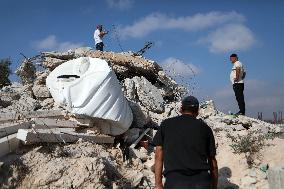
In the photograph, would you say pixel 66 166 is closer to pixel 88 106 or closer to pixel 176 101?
pixel 88 106

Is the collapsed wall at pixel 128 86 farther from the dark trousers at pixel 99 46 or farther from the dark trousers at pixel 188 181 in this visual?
the dark trousers at pixel 188 181

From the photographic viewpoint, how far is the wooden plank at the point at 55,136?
5.32m

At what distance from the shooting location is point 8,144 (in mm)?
5137

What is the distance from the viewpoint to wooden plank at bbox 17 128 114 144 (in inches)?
209

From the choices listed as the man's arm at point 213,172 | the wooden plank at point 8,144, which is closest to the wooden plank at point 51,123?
the wooden plank at point 8,144

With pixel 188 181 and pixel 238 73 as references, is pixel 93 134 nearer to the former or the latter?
pixel 188 181

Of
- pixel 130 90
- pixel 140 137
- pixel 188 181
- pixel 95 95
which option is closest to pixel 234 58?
pixel 130 90

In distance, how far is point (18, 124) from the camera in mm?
5828

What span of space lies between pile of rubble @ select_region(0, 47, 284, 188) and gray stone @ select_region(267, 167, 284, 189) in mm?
607

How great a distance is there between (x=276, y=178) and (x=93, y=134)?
287 centimetres

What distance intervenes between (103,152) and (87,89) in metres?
1.04

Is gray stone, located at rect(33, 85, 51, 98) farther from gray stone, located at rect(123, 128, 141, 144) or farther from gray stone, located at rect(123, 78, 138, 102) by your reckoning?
gray stone, located at rect(123, 128, 141, 144)

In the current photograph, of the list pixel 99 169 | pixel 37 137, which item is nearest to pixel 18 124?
pixel 37 137

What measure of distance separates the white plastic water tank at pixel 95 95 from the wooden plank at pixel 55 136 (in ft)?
0.91
